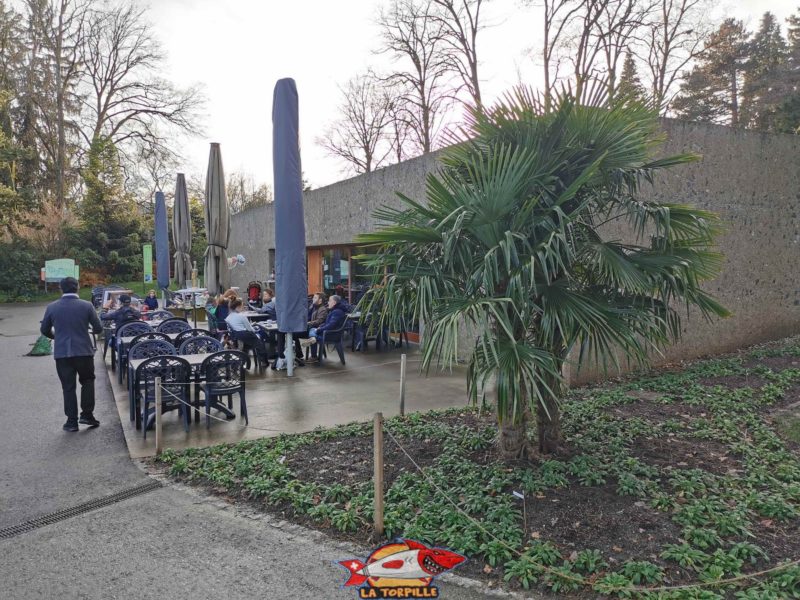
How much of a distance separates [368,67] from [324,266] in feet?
41.4

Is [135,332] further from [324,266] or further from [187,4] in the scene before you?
[324,266]

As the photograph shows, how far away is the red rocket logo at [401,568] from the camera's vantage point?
124 inches

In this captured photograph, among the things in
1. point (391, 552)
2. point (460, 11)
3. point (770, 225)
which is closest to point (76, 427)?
point (391, 552)

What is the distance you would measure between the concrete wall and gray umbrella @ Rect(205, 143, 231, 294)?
10.7 feet

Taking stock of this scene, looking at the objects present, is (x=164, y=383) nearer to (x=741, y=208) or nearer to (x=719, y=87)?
(x=741, y=208)

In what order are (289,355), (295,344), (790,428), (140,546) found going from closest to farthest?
(140,546) → (790,428) → (289,355) → (295,344)

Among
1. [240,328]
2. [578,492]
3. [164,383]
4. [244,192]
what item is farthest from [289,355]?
[244,192]

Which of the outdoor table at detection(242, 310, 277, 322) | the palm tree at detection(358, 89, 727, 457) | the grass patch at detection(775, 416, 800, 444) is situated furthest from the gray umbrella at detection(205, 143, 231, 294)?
the grass patch at detection(775, 416, 800, 444)

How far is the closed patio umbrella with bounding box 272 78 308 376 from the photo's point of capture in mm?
8242

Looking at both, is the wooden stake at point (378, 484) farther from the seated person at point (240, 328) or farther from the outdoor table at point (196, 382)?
the seated person at point (240, 328)

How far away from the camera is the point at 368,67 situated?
24.7m

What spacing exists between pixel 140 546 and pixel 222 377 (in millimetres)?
2809

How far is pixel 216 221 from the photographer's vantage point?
1070 cm

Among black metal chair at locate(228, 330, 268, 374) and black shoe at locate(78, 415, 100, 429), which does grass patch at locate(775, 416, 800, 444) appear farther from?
black shoe at locate(78, 415, 100, 429)
